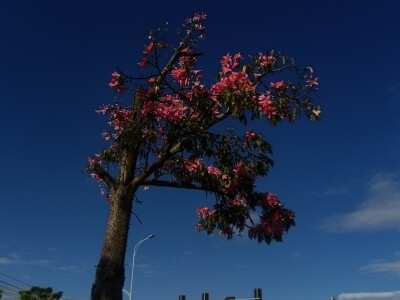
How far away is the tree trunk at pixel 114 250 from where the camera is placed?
7879 millimetres

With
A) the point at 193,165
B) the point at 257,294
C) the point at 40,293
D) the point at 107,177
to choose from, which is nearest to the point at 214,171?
the point at 193,165

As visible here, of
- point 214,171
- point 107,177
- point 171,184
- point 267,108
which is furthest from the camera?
point 214,171

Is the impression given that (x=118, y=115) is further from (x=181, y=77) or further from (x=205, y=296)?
(x=205, y=296)

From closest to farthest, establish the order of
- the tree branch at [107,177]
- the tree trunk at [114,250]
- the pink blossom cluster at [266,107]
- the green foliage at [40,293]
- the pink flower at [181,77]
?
the tree trunk at [114,250] → the pink blossom cluster at [266,107] → the tree branch at [107,177] → the pink flower at [181,77] → the green foliage at [40,293]

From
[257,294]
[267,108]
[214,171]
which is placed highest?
[257,294]

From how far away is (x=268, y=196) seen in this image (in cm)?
950

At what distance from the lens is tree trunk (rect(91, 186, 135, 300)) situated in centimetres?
788

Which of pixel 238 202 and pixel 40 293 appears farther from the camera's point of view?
pixel 40 293

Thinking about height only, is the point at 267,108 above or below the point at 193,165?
above

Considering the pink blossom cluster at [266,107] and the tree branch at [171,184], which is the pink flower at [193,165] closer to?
the tree branch at [171,184]

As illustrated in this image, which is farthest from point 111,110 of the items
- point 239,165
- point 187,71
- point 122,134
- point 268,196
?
point 268,196

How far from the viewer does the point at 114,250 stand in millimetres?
8188

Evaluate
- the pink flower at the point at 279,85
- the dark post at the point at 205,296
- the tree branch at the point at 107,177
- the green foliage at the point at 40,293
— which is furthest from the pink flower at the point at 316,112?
the green foliage at the point at 40,293

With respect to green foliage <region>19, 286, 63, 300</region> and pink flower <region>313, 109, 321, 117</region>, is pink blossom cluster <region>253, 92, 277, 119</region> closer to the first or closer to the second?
pink flower <region>313, 109, 321, 117</region>
